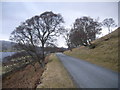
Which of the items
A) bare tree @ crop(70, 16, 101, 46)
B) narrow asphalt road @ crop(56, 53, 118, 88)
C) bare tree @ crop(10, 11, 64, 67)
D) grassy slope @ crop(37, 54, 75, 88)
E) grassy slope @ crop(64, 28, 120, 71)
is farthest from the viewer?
bare tree @ crop(70, 16, 101, 46)

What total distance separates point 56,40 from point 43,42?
2.84 m

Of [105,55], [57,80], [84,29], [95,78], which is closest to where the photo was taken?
[95,78]

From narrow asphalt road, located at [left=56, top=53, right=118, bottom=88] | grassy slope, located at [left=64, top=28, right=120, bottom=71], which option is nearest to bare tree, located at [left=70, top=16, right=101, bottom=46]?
grassy slope, located at [left=64, top=28, right=120, bottom=71]

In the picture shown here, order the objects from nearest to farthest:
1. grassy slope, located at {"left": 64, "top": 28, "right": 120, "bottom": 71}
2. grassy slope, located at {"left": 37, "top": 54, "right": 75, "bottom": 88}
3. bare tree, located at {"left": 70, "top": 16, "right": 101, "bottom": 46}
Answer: grassy slope, located at {"left": 37, "top": 54, "right": 75, "bottom": 88}, grassy slope, located at {"left": 64, "top": 28, "right": 120, "bottom": 71}, bare tree, located at {"left": 70, "top": 16, "right": 101, "bottom": 46}

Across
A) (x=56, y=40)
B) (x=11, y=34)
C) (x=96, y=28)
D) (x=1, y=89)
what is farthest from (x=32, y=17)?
(x=96, y=28)

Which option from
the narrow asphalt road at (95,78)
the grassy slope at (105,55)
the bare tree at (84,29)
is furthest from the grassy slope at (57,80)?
the bare tree at (84,29)

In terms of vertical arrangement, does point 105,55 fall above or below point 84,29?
below

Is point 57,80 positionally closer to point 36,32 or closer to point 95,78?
point 95,78

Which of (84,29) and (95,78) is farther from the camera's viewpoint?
(84,29)

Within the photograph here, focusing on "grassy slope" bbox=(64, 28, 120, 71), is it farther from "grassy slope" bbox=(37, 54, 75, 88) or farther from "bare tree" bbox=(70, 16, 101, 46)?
"bare tree" bbox=(70, 16, 101, 46)

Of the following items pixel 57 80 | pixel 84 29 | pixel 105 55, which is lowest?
Answer: pixel 57 80

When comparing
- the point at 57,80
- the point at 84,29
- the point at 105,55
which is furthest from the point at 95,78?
the point at 84,29

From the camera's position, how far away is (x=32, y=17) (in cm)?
1952

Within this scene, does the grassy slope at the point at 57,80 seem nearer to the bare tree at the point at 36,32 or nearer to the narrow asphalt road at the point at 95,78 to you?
the narrow asphalt road at the point at 95,78
